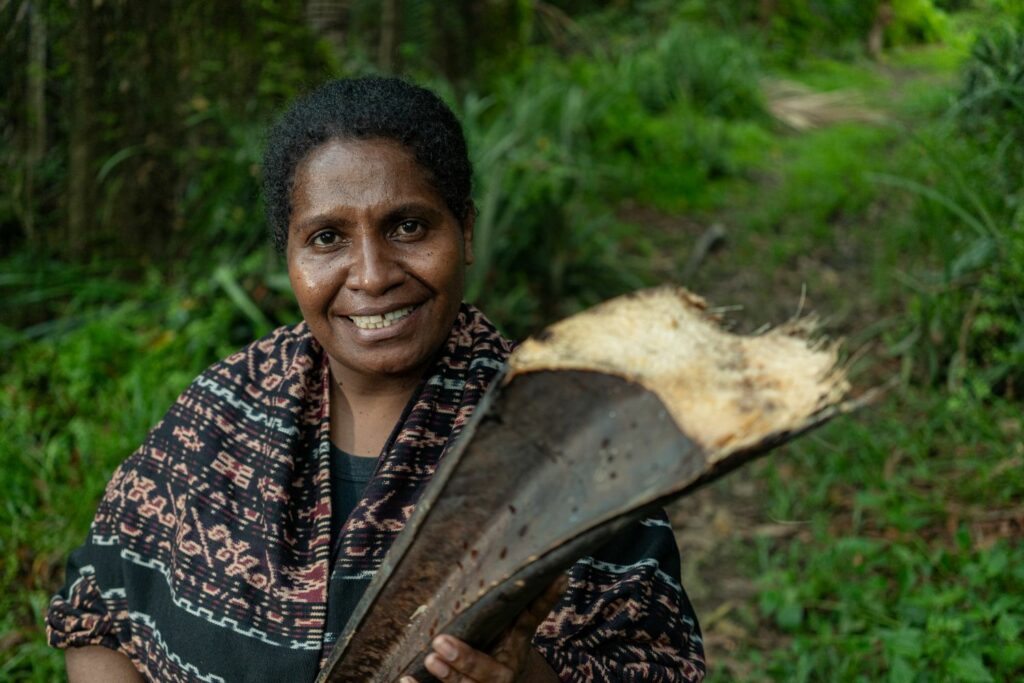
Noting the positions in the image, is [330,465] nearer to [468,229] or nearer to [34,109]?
[468,229]

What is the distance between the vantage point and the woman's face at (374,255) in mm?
1496

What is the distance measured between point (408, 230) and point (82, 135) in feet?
9.73

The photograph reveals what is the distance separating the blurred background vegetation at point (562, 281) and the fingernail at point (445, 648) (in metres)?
0.76

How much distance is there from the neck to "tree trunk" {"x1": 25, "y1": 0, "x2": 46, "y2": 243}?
2756mm

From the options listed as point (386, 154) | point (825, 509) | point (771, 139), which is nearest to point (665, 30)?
point (771, 139)

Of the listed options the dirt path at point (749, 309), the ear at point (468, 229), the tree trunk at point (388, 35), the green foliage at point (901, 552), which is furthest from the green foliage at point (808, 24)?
the ear at point (468, 229)

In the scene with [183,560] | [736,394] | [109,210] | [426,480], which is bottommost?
[109,210]

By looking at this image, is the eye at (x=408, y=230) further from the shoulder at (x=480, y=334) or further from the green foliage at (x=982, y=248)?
the green foliage at (x=982, y=248)

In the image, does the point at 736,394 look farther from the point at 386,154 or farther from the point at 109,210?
the point at 109,210

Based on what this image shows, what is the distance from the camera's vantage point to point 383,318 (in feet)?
5.03

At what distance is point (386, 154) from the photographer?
1.51 m

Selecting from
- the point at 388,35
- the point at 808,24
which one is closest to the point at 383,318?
the point at 388,35

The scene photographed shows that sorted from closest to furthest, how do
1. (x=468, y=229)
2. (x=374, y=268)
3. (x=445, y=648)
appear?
(x=445, y=648) → (x=374, y=268) → (x=468, y=229)

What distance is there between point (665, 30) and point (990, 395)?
747 cm
